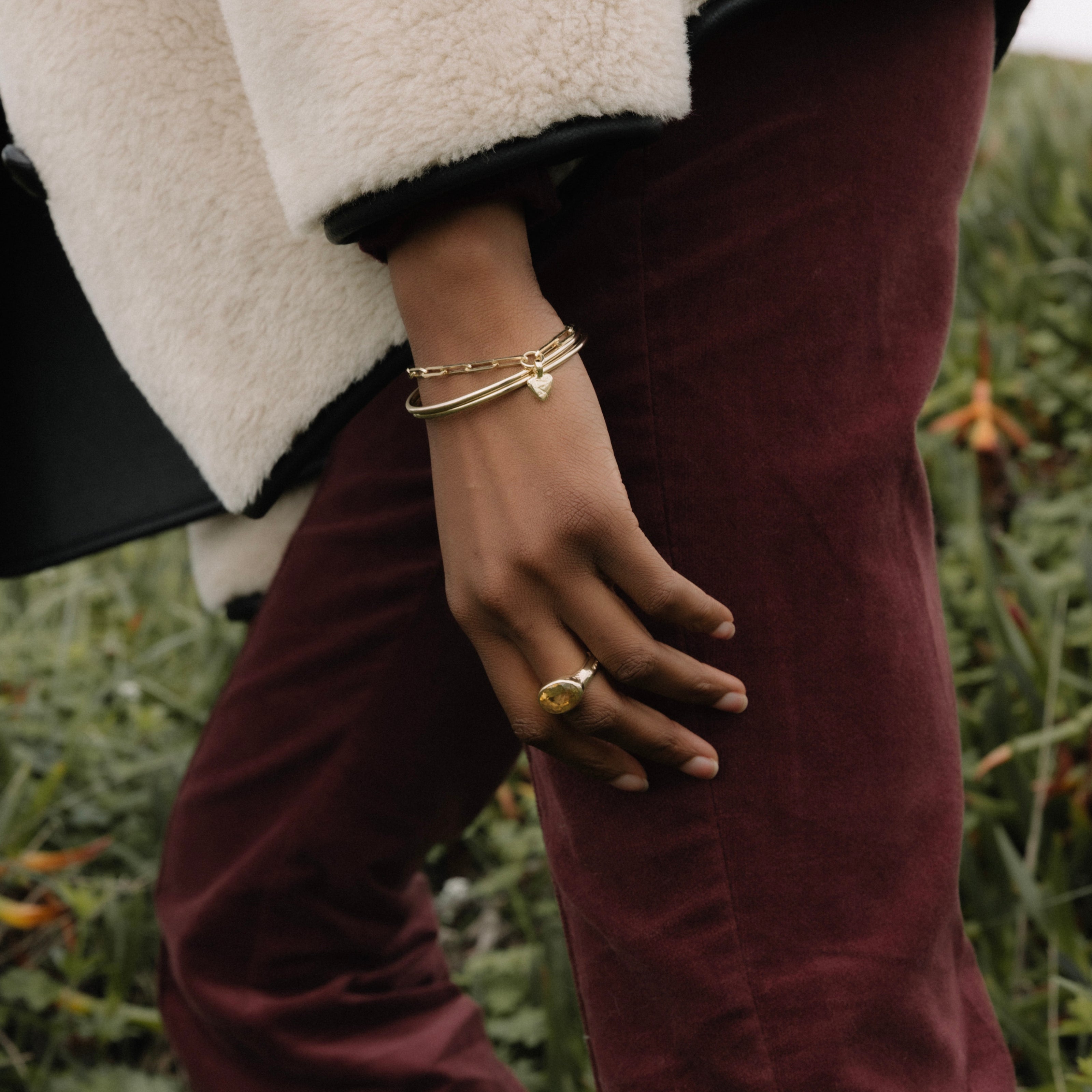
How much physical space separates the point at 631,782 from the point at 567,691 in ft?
0.29

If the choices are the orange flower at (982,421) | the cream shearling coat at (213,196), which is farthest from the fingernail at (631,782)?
the orange flower at (982,421)

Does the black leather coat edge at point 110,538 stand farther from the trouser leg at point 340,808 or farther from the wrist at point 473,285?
the wrist at point 473,285

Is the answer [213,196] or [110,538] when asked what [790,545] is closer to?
[213,196]

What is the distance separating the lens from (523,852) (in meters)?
1.70

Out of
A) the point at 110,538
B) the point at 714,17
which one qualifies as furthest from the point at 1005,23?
the point at 110,538

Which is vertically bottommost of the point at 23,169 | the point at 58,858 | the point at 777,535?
the point at 58,858

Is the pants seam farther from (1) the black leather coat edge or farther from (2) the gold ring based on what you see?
(1) the black leather coat edge

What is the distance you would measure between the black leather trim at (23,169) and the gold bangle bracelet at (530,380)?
0.43 metres

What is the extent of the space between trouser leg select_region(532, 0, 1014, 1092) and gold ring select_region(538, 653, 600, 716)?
64mm

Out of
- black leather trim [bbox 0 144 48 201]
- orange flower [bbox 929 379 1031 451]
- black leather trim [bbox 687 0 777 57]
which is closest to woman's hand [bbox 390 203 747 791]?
black leather trim [bbox 687 0 777 57]

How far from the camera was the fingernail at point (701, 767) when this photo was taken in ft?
2.07

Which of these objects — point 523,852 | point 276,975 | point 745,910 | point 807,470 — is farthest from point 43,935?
point 807,470

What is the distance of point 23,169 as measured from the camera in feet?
2.58

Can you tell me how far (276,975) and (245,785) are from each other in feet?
0.60
